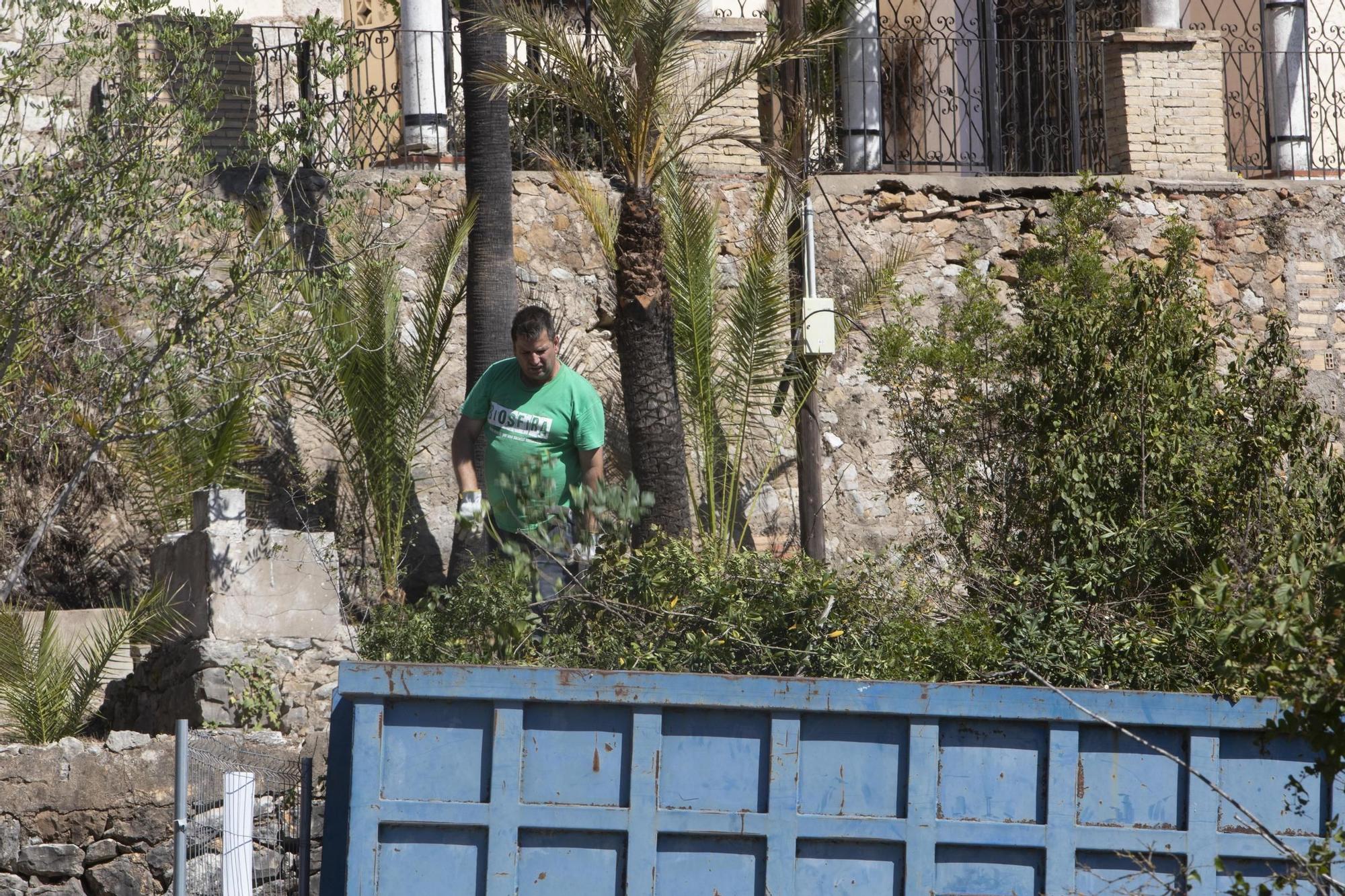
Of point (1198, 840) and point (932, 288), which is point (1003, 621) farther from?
point (932, 288)

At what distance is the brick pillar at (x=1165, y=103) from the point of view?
11883 mm

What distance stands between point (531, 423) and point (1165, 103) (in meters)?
7.18

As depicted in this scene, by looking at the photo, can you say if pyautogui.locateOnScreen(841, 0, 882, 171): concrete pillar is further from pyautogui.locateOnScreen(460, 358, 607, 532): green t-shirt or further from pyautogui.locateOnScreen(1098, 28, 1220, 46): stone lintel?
pyautogui.locateOnScreen(460, 358, 607, 532): green t-shirt

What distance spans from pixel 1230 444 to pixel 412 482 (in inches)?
196

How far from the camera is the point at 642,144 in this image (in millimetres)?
9039

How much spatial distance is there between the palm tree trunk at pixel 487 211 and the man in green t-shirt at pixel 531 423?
235cm

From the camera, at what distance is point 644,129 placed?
9070mm

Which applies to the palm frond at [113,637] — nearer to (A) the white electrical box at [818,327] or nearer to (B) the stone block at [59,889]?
(B) the stone block at [59,889]

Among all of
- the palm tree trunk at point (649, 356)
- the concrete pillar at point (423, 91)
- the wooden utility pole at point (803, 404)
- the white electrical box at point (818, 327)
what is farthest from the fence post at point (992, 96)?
the palm tree trunk at point (649, 356)

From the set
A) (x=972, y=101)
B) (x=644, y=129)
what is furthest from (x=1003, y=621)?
(x=972, y=101)

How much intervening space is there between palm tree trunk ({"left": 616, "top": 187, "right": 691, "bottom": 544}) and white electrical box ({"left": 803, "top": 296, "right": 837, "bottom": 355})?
1.14 metres

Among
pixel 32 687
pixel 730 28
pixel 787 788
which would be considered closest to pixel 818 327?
pixel 730 28

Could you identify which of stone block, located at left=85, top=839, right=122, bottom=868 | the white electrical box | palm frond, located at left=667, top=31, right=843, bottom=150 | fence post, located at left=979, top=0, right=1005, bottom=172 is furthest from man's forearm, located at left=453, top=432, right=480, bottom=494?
fence post, located at left=979, top=0, right=1005, bottom=172

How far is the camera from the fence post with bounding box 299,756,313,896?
517 centimetres
